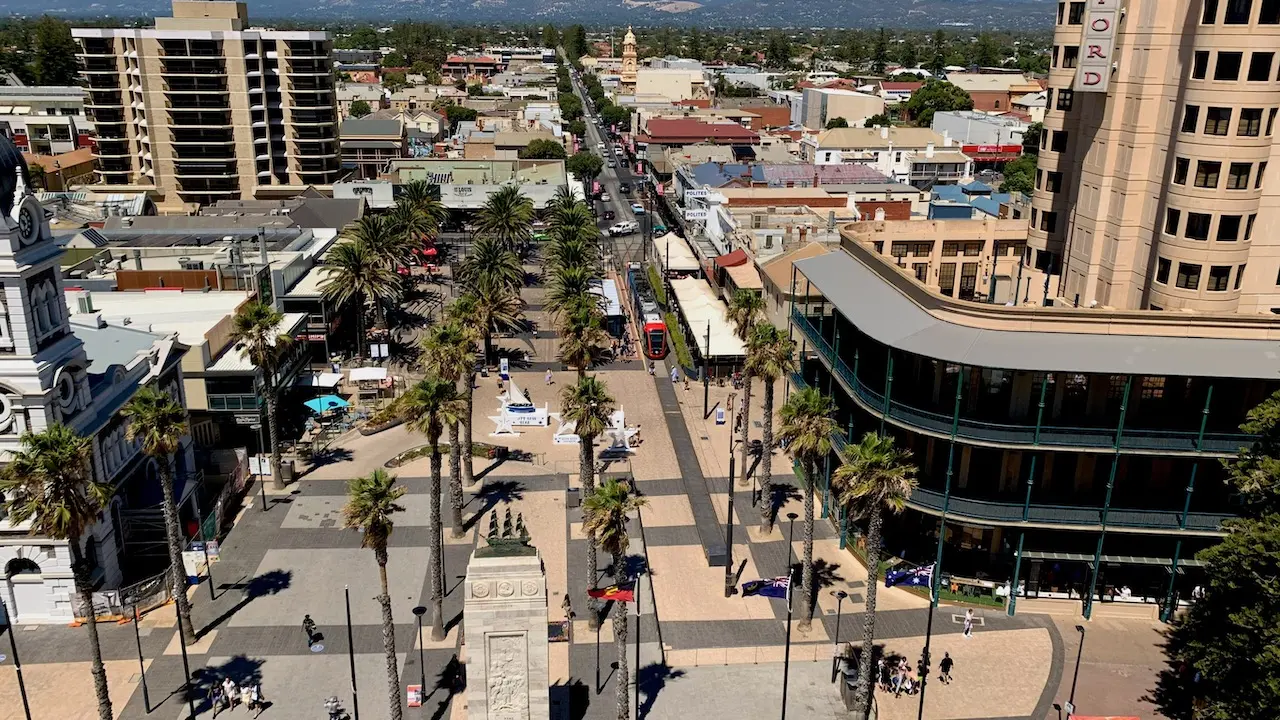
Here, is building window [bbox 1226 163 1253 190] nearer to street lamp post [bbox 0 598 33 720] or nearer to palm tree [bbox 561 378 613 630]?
palm tree [bbox 561 378 613 630]

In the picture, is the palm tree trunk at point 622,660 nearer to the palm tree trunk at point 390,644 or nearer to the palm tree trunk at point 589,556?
the palm tree trunk at point 589,556

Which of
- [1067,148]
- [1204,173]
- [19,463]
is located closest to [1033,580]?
[1204,173]

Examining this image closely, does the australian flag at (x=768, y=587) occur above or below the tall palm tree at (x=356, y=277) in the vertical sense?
below

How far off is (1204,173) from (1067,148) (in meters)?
11.2

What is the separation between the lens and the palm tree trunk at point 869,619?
119 feet

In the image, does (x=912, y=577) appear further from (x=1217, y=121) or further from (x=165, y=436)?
(x=165, y=436)

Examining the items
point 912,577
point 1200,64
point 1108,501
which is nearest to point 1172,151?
point 1200,64

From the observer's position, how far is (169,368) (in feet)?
171

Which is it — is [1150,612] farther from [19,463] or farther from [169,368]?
[169,368]

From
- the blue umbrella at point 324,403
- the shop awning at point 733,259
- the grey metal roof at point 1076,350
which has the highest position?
the grey metal roof at point 1076,350

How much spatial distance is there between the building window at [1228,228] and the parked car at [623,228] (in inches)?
3413

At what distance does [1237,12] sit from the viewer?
4600 cm

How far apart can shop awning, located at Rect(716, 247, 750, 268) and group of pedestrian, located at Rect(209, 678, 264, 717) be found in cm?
5807

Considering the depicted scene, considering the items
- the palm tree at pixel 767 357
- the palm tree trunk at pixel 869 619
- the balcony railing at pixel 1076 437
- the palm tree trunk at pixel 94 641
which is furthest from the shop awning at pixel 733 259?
the palm tree trunk at pixel 94 641
